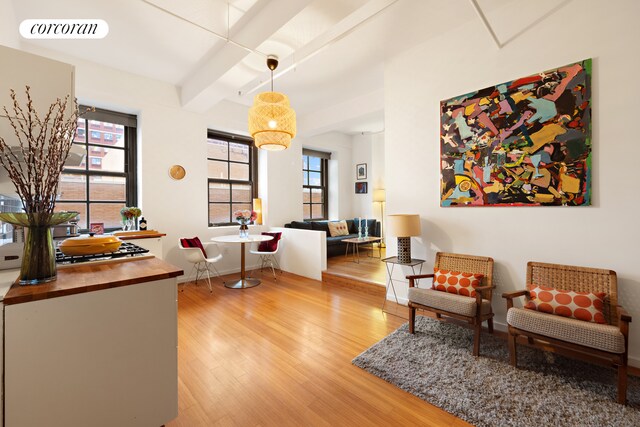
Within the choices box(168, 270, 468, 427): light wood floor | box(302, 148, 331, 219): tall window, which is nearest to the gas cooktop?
box(168, 270, 468, 427): light wood floor

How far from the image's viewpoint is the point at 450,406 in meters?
1.79

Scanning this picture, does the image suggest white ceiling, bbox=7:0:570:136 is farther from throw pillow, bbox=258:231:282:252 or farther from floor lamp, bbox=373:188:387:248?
floor lamp, bbox=373:188:387:248

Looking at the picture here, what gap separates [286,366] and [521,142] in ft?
9.66

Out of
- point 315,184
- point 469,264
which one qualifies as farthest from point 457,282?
point 315,184

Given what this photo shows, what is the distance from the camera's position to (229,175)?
572 cm

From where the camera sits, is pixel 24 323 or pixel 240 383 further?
pixel 240 383

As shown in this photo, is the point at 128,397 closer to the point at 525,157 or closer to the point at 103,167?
the point at 525,157

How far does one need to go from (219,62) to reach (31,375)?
3582 mm

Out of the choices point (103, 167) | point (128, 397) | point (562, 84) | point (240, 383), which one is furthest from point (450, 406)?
point (103, 167)

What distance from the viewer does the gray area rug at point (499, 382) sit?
1.70 meters

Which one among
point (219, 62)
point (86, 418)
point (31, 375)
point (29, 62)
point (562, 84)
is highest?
point (219, 62)

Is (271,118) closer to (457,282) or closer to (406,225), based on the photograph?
(406,225)

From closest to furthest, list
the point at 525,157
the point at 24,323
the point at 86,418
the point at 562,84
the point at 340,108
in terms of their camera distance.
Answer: the point at 24,323
the point at 86,418
the point at 562,84
the point at 525,157
the point at 340,108

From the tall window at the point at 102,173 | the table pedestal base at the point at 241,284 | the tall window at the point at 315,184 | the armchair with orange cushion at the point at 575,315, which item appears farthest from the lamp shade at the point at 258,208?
the armchair with orange cushion at the point at 575,315
